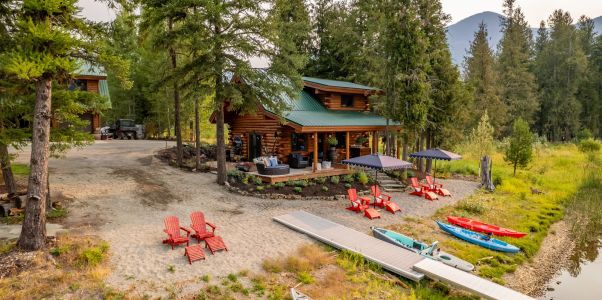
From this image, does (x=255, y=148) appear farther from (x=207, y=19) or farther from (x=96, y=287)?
(x=96, y=287)

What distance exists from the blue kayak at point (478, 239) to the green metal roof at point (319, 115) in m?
8.56

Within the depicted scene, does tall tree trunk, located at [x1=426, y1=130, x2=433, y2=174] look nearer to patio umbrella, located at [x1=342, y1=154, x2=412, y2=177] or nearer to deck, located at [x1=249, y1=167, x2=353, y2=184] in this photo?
deck, located at [x1=249, y1=167, x2=353, y2=184]

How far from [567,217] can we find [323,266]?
1331 cm

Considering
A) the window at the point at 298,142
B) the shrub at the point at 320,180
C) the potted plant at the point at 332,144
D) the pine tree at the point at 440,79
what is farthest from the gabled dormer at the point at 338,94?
the shrub at the point at 320,180

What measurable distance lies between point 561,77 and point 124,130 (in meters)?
54.4

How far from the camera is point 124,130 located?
35.1m

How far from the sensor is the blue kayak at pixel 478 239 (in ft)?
38.2

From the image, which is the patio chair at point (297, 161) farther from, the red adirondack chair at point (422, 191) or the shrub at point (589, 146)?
the shrub at point (589, 146)

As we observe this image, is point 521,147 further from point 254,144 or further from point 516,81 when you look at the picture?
point 516,81

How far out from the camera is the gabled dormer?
77.6 feet

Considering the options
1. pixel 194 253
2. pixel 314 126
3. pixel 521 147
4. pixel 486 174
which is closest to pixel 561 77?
pixel 521 147

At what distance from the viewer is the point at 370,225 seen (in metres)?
13.3

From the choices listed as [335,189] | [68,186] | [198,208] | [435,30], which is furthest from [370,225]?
[435,30]

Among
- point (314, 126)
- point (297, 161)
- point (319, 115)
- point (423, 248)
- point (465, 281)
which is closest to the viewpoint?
point (465, 281)
